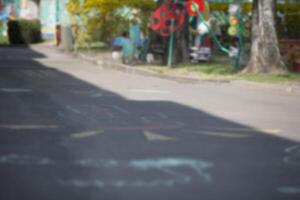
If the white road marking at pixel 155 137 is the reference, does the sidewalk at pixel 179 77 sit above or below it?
below

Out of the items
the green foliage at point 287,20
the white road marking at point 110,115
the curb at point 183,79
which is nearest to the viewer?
the white road marking at point 110,115

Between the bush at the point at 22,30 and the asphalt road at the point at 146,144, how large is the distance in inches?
880

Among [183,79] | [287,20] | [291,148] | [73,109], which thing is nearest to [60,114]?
[73,109]

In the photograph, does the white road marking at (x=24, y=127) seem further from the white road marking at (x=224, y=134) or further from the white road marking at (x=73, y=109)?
the white road marking at (x=224, y=134)

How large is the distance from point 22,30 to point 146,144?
98.6 feet

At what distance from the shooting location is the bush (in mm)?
36938

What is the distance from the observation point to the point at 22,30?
37375mm

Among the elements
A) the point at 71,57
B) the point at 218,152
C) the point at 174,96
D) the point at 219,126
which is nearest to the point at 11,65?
the point at 71,57

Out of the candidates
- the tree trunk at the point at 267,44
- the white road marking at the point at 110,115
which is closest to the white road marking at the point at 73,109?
the white road marking at the point at 110,115

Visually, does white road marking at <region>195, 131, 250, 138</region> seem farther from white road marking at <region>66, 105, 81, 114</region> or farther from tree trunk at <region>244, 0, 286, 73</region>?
tree trunk at <region>244, 0, 286, 73</region>

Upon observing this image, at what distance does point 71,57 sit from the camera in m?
27.6

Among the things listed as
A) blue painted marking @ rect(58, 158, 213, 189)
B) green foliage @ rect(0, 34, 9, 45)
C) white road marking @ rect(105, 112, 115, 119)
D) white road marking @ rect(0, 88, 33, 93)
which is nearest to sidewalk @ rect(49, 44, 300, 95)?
white road marking @ rect(0, 88, 33, 93)

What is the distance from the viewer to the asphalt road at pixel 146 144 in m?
6.22

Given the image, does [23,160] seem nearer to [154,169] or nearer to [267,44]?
[154,169]
